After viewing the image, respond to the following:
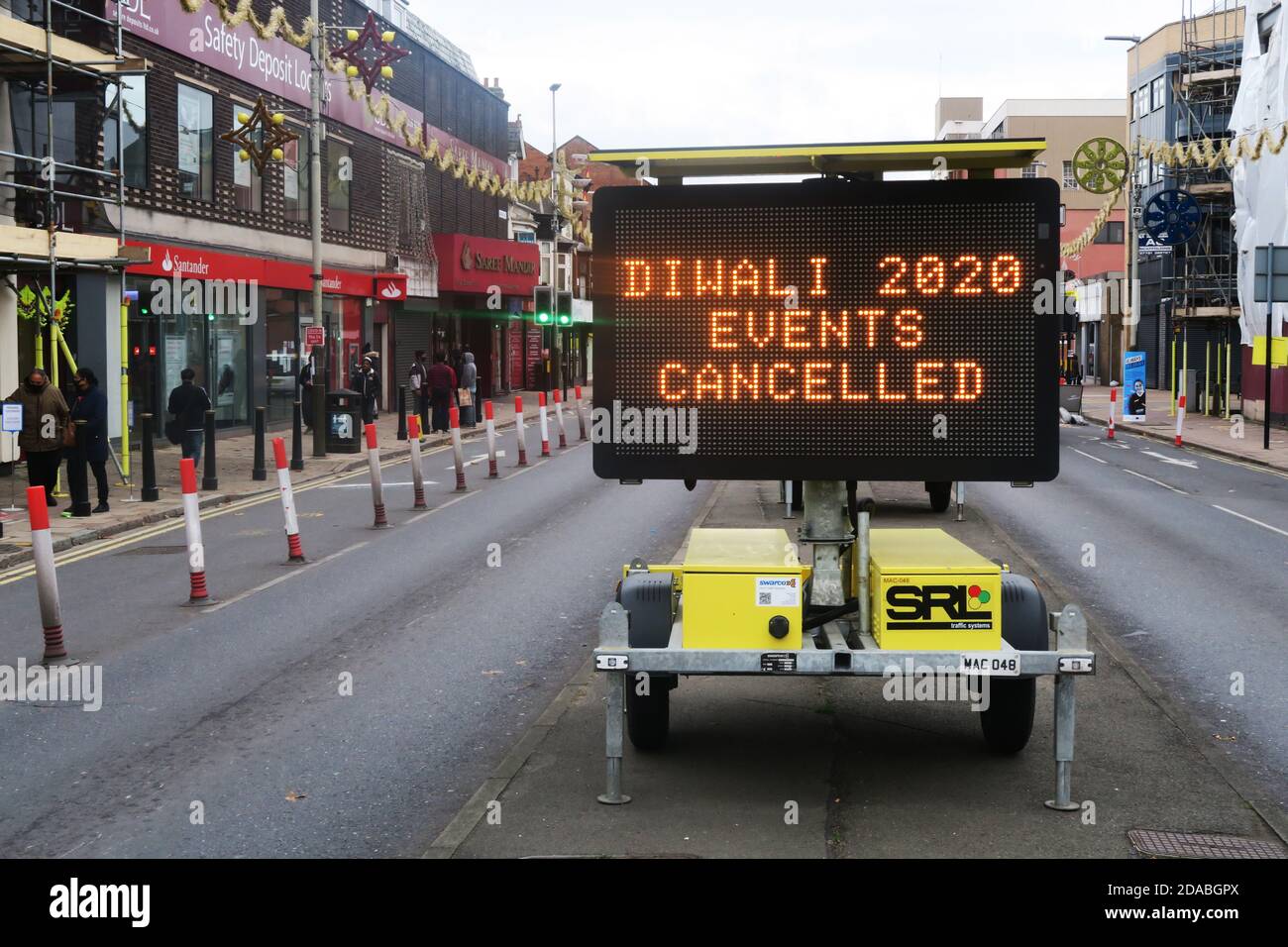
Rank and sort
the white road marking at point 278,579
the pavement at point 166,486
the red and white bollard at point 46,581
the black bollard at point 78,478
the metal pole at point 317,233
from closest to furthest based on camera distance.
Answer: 1. the red and white bollard at point 46,581
2. the white road marking at point 278,579
3. the pavement at point 166,486
4. the black bollard at point 78,478
5. the metal pole at point 317,233

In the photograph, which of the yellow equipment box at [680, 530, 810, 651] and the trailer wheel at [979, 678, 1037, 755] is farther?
the trailer wheel at [979, 678, 1037, 755]

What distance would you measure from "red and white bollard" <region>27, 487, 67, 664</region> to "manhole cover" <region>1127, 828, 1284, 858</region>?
7.80m

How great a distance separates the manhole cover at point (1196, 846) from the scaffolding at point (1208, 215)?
40216 millimetres

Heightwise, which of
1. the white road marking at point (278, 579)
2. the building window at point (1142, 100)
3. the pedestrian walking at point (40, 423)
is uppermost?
the building window at point (1142, 100)

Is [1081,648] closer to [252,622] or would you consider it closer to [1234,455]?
[252,622]

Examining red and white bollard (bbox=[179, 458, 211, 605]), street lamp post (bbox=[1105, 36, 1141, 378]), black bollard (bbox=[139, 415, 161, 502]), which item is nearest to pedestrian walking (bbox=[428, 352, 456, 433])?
black bollard (bbox=[139, 415, 161, 502])

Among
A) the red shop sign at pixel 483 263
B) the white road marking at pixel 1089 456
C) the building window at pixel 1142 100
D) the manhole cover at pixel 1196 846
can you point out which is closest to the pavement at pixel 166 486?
the manhole cover at pixel 1196 846

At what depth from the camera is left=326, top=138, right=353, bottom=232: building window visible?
4109 centimetres

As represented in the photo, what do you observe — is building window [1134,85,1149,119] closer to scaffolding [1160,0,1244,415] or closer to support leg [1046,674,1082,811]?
scaffolding [1160,0,1244,415]

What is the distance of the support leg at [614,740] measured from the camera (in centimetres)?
670

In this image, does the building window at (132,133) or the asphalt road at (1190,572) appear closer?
the asphalt road at (1190,572)

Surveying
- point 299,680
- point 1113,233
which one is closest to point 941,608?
point 299,680

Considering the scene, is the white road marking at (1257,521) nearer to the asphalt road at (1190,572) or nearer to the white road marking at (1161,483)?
the asphalt road at (1190,572)
